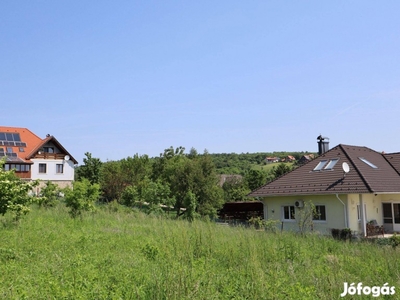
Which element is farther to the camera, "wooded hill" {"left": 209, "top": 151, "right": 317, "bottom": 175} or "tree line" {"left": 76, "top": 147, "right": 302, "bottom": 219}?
"wooded hill" {"left": 209, "top": 151, "right": 317, "bottom": 175}

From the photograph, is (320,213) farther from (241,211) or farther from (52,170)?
(52,170)

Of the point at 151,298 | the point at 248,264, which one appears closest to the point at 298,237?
the point at 248,264

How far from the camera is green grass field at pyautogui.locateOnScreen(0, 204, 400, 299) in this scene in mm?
5055

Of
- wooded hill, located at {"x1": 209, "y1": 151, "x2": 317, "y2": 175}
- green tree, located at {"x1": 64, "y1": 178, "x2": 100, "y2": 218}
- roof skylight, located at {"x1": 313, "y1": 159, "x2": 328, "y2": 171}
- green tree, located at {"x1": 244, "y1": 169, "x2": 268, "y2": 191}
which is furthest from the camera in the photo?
wooded hill, located at {"x1": 209, "y1": 151, "x2": 317, "y2": 175}

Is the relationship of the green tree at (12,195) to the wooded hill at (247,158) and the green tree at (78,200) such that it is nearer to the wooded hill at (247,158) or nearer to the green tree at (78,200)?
the green tree at (78,200)

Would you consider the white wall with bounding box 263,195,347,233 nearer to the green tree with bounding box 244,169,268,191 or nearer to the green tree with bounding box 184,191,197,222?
the green tree with bounding box 184,191,197,222

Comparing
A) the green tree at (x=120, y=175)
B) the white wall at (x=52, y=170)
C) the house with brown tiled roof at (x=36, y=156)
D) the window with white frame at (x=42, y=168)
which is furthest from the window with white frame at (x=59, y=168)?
the green tree at (x=120, y=175)

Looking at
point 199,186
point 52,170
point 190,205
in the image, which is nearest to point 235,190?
point 199,186

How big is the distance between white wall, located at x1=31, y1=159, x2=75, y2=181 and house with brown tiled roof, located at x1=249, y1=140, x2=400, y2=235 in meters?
25.1

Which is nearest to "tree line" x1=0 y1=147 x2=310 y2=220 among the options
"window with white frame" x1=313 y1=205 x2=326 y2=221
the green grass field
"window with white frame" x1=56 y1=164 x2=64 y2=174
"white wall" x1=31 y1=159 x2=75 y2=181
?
"white wall" x1=31 y1=159 x2=75 y2=181

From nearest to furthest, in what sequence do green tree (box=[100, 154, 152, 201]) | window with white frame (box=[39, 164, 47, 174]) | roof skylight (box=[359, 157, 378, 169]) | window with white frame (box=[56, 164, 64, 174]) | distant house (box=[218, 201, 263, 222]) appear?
roof skylight (box=[359, 157, 378, 169]) < distant house (box=[218, 201, 263, 222]) < green tree (box=[100, 154, 152, 201]) < window with white frame (box=[39, 164, 47, 174]) < window with white frame (box=[56, 164, 64, 174])

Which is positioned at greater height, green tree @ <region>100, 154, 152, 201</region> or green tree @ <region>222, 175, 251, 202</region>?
green tree @ <region>100, 154, 152, 201</region>

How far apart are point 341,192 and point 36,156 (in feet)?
102

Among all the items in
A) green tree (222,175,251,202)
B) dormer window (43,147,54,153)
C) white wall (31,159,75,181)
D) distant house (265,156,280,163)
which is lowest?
green tree (222,175,251,202)
